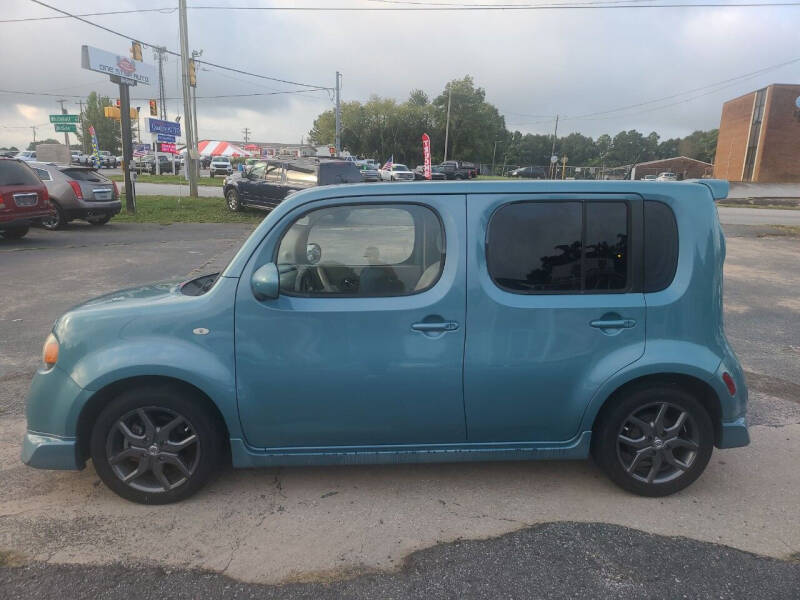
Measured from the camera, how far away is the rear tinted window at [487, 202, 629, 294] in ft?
10.4

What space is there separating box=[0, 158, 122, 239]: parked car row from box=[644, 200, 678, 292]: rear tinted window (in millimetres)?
12659

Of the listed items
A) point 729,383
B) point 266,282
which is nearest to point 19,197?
point 266,282

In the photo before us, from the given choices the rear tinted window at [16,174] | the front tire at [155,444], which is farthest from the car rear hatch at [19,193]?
the front tire at [155,444]

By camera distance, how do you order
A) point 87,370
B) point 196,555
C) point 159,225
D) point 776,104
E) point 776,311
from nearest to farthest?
point 196,555
point 87,370
point 776,311
point 159,225
point 776,104

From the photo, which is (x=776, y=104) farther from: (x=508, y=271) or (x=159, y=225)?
(x=508, y=271)

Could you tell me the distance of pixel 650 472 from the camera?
3.27 meters

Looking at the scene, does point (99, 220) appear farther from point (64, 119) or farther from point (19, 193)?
point (64, 119)

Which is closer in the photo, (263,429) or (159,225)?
(263,429)

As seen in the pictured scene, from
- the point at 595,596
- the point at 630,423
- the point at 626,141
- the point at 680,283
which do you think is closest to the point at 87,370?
the point at 595,596

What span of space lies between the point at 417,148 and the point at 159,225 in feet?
228

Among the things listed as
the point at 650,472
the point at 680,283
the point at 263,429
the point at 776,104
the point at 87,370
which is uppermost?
the point at 776,104

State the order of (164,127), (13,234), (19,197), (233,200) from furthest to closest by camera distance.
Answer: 1. (164,127)
2. (233,200)
3. (13,234)
4. (19,197)

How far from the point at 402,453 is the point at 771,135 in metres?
60.1

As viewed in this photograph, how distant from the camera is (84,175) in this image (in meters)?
14.8
